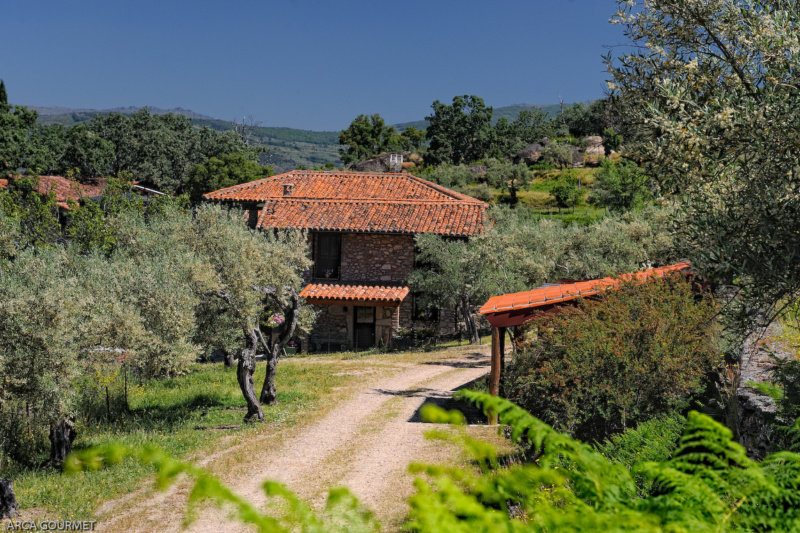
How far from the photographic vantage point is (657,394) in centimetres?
948

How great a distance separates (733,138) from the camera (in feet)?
Answer: 20.7

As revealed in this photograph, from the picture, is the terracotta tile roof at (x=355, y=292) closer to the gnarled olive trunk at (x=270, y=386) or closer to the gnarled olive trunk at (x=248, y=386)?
the gnarled olive trunk at (x=270, y=386)

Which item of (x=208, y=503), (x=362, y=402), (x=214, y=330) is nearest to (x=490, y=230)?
(x=362, y=402)

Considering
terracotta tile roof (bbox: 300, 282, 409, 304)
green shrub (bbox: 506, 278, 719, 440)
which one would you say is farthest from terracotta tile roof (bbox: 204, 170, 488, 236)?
green shrub (bbox: 506, 278, 719, 440)

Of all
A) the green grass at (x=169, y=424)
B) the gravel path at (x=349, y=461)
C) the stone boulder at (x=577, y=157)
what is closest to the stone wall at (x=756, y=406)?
the gravel path at (x=349, y=461)

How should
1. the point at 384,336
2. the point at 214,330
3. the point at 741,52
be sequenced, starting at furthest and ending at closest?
the point at 384,336, the point at 214,330, the point at 741,52

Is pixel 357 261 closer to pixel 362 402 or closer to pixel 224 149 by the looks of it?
pixel 362 402

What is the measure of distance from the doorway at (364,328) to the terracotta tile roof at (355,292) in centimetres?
112

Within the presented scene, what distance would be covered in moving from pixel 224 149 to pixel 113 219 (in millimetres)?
37425

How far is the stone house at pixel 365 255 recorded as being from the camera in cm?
2756

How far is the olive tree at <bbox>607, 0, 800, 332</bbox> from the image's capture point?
5.98m

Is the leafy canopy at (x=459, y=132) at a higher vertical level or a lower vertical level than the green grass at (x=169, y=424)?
higher

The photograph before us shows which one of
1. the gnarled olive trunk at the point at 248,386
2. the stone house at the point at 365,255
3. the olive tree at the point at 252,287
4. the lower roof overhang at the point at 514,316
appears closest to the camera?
the lower roof overhang at the point at 514,316

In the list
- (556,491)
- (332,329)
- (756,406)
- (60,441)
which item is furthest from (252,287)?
(556,491)
